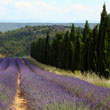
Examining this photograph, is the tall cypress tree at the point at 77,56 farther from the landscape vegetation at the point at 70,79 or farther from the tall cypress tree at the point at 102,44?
the tall cypress tree at the point at 102,44

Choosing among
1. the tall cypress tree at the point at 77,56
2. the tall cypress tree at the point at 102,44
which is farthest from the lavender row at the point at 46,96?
the tall cypress tree at the point at 77,56

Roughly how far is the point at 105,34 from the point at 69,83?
7.39m

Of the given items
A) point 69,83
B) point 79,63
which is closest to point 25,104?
point 69,83

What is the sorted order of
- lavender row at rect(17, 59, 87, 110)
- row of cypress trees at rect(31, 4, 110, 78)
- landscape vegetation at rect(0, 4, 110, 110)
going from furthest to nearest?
row of cypress trees at rect(31, 4, 110, 78), landscape vegetation at rect(0, 4, 110, 110), lavender row at rect(17, 59, 87, 110)

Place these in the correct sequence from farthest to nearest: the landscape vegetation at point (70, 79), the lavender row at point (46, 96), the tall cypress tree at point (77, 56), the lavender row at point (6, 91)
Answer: the tall cypress tree at point (77, 56) → the lavender row at point (6, 91) → the landscape vegetation at point (70, 79) → the lavender row at point (46, 96)

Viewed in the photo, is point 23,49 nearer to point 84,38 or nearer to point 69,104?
point 84,38

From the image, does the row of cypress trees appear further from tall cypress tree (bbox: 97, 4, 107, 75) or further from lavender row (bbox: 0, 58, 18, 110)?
lavender row (bbox: 0, 58, 18, 110)

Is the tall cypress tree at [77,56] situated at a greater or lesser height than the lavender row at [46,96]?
lesser

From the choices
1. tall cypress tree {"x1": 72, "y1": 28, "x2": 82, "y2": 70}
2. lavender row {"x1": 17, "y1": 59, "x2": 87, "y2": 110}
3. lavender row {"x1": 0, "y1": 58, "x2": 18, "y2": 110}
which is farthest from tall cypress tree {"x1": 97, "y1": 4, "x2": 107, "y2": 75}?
lavender row {"x1": 17, "y1": 59, "x2": 87, "y2": 110}

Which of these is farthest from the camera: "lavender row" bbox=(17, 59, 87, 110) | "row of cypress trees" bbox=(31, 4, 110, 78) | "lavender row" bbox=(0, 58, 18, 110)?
"row of cypress trees" bbox=(31, 4, 110, 78)

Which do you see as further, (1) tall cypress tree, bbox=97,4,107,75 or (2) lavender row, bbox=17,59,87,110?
(1) tall cypress tree, bbox=97,4,107,75

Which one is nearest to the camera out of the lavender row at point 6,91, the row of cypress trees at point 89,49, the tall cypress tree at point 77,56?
the lavender row at point 6,91

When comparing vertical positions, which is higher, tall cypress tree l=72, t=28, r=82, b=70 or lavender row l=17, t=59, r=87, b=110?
lavender row l=17, t=59, r=87, b=110

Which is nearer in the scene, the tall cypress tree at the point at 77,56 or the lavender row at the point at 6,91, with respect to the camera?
the lavender row at the point at 6,91
